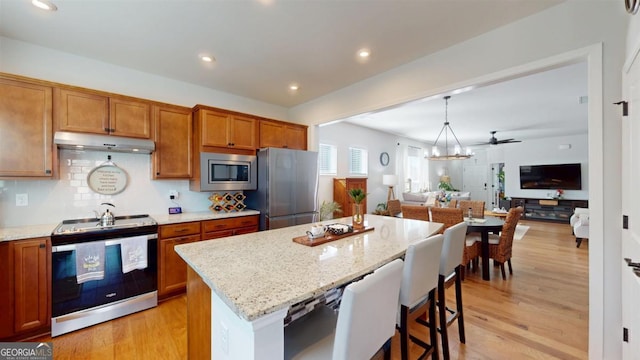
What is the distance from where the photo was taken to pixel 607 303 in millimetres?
1693

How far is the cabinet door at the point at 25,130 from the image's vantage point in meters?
2.15

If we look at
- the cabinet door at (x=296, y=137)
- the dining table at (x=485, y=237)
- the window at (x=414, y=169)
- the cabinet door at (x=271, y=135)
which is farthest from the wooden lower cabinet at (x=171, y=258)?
the window at (x=414, y=169)

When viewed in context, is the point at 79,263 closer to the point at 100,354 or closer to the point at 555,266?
the point at 100,354

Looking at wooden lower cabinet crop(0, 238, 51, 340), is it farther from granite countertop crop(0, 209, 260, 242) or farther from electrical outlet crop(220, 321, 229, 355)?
electrical outlet crop(220, 321, 229, 355)

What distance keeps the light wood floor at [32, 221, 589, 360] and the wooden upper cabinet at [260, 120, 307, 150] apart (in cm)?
242

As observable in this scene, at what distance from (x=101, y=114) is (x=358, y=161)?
203 inches

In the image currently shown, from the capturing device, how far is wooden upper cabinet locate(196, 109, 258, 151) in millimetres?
3131

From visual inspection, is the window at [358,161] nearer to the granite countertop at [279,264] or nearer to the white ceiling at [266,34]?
the white ceiling at [266,34]

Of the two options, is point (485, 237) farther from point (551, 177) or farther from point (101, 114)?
point (551, 177)

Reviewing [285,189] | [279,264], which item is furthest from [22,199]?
[279,264]

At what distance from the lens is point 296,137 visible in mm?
4105

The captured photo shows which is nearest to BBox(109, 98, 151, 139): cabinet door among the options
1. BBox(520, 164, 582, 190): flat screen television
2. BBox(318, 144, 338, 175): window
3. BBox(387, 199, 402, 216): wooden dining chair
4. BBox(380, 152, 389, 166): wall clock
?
BBox(318, 144, 338, 175): window

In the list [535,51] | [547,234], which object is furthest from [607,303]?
[547,234]

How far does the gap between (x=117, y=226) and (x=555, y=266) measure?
604 cm
